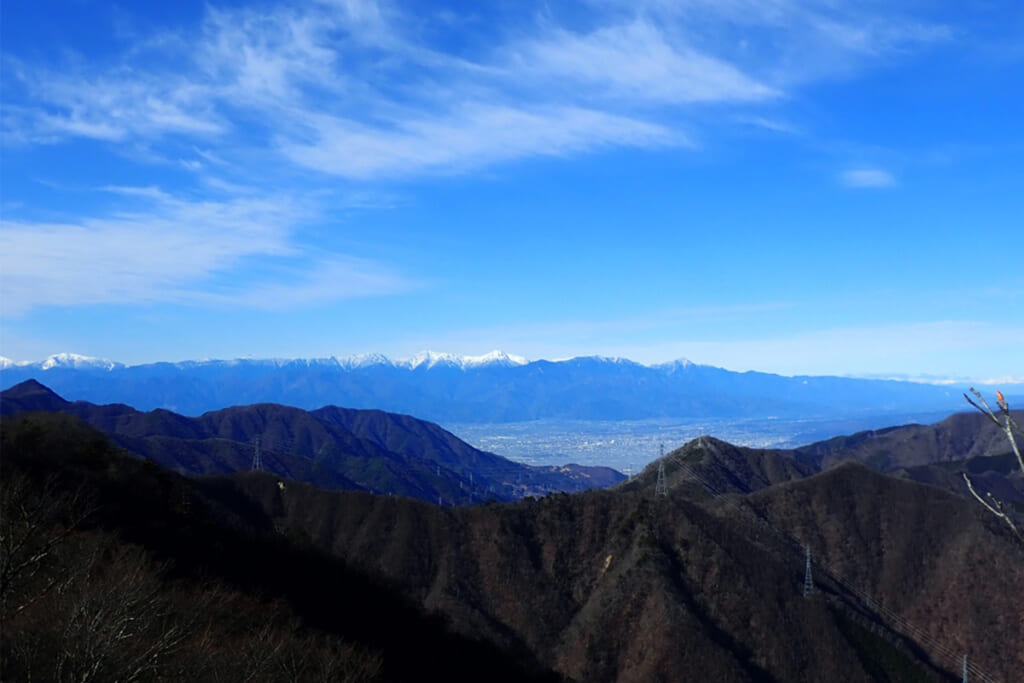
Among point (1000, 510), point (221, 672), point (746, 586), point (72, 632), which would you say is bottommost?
point (746, 586)

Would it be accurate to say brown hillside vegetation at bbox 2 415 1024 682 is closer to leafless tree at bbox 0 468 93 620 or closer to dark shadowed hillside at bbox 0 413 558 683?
dark shadowed hillside at bbox 0 413 558 683

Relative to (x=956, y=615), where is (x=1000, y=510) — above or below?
above

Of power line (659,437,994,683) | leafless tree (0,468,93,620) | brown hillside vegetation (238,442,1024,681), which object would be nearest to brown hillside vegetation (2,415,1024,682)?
brown hillside vegetation (238,442,1024,681)

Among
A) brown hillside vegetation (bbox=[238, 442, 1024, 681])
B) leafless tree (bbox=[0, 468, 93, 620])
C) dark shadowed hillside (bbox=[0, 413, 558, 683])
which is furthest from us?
brown hillside vegetation (bbox=[238, 442, 1024, 681])

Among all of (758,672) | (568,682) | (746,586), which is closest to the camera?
(568,682)

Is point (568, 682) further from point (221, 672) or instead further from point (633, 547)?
point (221, 672)

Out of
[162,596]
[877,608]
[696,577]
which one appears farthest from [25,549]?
[877,608]

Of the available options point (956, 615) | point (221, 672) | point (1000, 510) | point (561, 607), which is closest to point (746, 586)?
point (561, 607)

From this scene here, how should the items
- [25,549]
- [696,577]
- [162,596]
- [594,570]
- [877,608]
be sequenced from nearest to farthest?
1. [25,549]
2. [162,596]
3. [696,577]
4. [594,570]
5. [877,608]

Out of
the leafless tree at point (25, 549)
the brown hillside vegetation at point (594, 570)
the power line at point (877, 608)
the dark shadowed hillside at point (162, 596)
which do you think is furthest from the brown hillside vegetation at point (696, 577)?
the leafless tree at point (25, 549)

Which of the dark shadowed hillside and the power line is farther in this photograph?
the power line

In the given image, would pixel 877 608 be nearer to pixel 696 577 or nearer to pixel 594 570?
pixel 696 577
